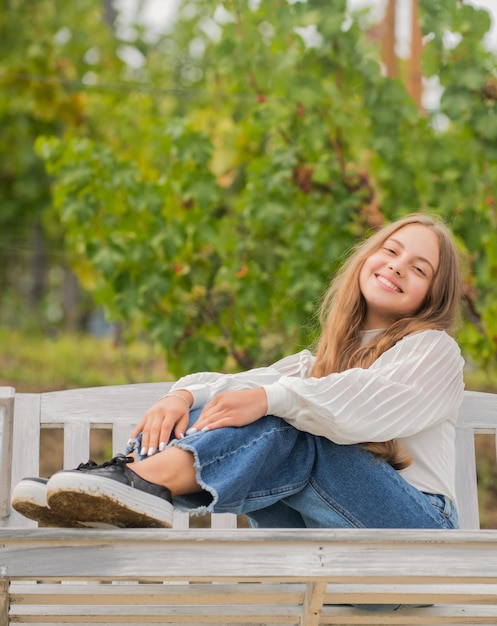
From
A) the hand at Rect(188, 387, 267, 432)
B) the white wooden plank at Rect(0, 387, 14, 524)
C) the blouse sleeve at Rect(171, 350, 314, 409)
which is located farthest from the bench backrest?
the hand at Rect(188, 387, 267, 432)

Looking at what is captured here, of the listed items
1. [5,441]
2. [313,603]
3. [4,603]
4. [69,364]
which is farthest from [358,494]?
[69,364]

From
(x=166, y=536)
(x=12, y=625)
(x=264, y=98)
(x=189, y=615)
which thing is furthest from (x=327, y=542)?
(x=264, y=98)

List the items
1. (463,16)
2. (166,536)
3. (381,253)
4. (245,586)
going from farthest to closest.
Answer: (463,16), (381,253), (245,586), (166,536)

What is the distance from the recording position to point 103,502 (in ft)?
5.43

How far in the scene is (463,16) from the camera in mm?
3537

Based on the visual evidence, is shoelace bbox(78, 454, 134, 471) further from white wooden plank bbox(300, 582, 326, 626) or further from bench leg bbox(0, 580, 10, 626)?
white wooden plank bbox(300, 582, 326, 626)

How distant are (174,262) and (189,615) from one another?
77.2 inches

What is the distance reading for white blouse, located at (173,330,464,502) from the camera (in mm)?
1901

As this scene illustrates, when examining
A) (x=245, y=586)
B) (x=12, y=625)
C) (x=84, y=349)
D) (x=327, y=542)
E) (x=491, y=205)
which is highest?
(x=491, y=205)

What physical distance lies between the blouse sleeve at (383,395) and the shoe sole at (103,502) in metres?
0.31

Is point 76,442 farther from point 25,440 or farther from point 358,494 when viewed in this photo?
point 358,494

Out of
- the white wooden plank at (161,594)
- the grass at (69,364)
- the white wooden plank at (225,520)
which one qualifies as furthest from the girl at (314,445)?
the grass at (69,364)

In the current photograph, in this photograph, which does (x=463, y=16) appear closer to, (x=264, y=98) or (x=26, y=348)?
(x=264, y=98)

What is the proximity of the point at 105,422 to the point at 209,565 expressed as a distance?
953 millimetres
